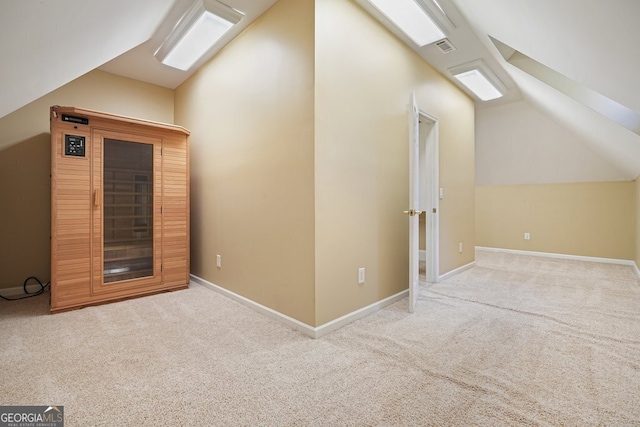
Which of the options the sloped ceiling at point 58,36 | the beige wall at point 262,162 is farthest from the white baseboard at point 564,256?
the sloped ceiling at point 58,36

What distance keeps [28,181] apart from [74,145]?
1.04 metres

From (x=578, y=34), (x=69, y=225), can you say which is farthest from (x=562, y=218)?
(x=69, y=225)

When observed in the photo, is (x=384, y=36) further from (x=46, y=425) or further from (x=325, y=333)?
(x=46, y=425)

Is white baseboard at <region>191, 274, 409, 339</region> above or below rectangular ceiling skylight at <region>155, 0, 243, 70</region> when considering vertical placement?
below

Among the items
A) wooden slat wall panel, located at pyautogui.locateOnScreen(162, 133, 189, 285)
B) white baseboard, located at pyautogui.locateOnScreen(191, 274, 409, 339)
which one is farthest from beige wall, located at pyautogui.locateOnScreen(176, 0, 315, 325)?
wooden slat wall panel, located at pyautogui.locateOnScreen(162, 133, 189, 285)

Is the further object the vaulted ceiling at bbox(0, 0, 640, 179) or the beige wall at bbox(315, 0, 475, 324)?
the beige wall at bbox(315, 0, 475, 324)

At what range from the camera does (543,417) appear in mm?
1297

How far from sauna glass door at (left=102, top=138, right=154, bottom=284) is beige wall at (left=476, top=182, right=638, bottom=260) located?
568 centimetres

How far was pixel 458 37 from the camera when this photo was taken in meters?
2.77

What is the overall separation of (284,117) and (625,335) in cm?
290

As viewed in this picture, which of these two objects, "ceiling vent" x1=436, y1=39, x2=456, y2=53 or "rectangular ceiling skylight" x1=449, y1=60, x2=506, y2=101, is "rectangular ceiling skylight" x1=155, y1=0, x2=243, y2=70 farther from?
"rectangular ceiling skylight" x1=449, y1=60, x2=506, y2=101

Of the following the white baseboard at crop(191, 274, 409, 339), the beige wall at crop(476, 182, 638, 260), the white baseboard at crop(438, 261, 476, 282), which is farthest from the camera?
the beige wall at crop(476, 182, 638, 260)

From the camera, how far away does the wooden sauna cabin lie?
8.45ft

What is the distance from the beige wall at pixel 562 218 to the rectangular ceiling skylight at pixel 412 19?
3.91m
